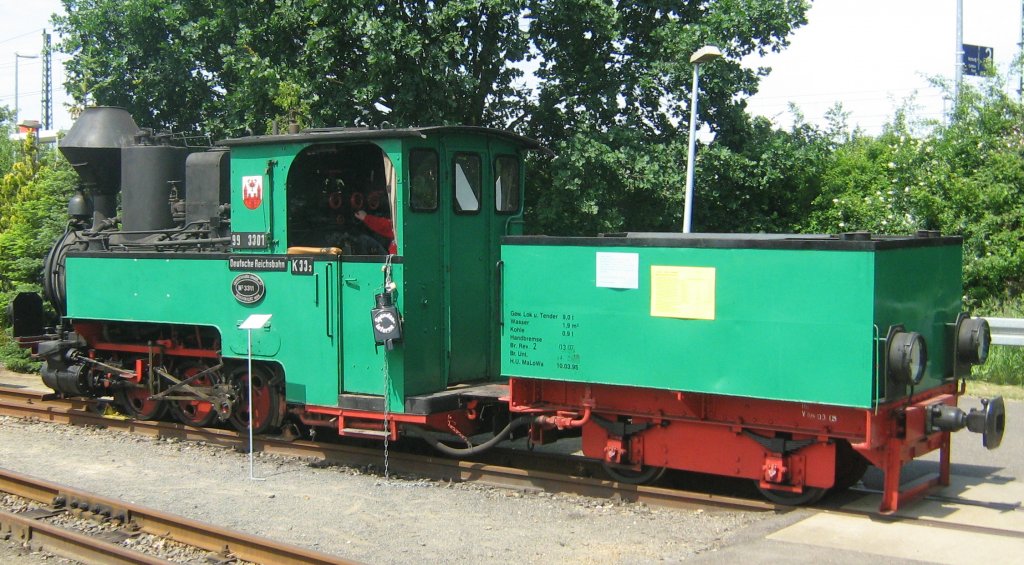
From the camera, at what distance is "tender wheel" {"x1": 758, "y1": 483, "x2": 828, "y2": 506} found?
670 cm

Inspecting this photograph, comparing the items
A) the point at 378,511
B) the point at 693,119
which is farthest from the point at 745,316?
the point at 693,119

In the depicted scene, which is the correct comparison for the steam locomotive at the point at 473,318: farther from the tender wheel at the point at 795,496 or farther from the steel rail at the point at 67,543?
the steel rail at the point at 67,543

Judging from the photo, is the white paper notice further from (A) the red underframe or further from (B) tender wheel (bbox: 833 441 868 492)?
(B) tender wheel (bbox: 833 441 868 492)

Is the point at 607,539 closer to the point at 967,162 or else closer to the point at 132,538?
the point at 132,538

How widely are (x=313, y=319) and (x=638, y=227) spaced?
6837mm

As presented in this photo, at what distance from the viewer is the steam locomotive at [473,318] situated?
6.29m

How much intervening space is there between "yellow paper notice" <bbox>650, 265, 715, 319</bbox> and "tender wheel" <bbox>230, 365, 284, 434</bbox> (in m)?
4.00

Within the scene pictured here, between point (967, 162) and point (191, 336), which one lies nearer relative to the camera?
point (191, 336)

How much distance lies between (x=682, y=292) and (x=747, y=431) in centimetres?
107

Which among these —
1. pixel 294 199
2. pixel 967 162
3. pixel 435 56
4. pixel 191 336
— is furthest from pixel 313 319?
pixel 967 162

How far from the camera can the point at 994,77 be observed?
1498 centimetres

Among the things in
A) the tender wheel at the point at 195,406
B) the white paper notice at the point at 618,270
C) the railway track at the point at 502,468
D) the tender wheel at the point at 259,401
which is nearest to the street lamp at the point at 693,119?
the railway track at the point at 502,468

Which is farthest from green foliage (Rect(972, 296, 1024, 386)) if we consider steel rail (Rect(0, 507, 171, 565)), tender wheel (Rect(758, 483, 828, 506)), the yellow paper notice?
steel rail (Rect(0, 507, 171, 565))

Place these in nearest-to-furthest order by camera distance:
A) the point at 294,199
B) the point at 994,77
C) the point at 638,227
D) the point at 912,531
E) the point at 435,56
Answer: the point at 912,531
the point at 294,199
the point at 435,56
the point at 638,227
the point at 994,77
